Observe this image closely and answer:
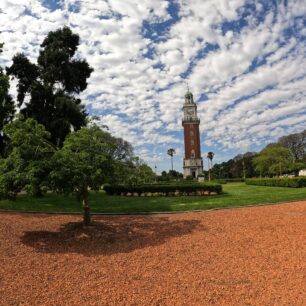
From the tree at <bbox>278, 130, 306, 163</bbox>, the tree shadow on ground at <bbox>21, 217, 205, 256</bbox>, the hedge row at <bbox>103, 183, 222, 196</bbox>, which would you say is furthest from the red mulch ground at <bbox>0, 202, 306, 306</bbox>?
Answer: the tree at <bbox>278, 130, 306, 163</bbox>

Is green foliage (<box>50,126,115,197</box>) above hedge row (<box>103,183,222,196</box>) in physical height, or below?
above

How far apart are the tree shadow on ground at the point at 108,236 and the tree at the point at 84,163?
3.23ft

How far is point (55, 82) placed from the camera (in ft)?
85.1

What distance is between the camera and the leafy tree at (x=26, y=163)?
9.15 metres

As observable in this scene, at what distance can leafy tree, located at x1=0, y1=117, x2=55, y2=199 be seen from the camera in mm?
9148

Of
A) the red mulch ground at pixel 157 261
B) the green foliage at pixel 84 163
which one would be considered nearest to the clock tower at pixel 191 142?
the red mulch ground at pixel 157 261

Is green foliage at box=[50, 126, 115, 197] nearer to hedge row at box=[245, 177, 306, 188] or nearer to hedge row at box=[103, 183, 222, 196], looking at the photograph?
hedge row at box=[103, 183, 222, 196]

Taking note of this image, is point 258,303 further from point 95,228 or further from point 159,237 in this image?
point 95,228

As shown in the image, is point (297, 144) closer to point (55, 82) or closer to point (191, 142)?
point (191, 142)

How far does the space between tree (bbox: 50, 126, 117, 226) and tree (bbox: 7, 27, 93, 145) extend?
13.1 metres

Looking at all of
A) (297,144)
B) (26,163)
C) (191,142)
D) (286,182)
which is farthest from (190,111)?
(26,163)

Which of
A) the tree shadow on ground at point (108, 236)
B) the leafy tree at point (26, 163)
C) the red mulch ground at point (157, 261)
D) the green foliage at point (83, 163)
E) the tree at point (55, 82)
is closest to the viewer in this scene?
the red mulch ground at point (157, 261)

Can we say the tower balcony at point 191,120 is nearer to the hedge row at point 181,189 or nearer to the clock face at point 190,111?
the clock face at point 190,111

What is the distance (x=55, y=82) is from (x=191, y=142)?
66.8 meters
